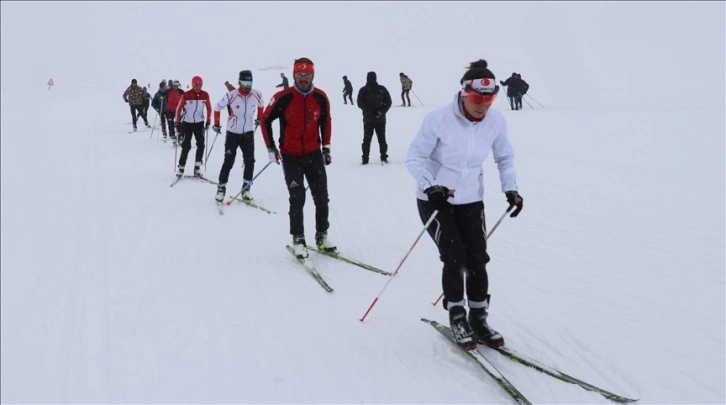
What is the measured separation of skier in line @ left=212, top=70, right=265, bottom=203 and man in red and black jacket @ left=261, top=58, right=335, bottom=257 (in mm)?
2752

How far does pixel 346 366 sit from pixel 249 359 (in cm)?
72

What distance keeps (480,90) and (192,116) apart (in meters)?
8.42

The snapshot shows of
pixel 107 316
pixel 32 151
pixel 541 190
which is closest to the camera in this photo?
pixel 107 316

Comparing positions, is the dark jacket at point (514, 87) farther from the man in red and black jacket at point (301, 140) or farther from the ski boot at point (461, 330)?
the ski boot at point (461, 330)

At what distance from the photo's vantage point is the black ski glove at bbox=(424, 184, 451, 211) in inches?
140

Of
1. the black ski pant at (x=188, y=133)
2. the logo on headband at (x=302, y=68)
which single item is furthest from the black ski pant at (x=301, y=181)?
the black ski pant at (x=188, y=133)

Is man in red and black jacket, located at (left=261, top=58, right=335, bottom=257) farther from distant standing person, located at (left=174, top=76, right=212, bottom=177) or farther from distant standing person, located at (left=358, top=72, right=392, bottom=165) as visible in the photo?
distant standing person, located at (left=358, top=72, right=392, bottom=165)

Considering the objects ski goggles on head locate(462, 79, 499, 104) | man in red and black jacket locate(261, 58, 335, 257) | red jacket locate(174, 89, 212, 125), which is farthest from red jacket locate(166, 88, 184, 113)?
ski goggles on head locate(462, 79, 499, 104)

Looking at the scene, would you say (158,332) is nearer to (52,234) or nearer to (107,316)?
(107,316)

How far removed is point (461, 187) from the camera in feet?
12.5

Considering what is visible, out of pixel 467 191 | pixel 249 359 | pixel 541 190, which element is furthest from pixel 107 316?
pixel 541 190

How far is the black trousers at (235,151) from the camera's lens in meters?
8.85

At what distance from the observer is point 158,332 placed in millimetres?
4281

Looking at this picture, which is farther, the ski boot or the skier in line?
the skier in line
